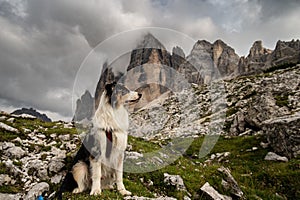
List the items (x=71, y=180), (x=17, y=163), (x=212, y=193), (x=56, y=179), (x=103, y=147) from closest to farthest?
(x=103, y=147) < (x=71, y=180) < (x=212, y=193) < (x=56, y=179) < (x=17, y=163)

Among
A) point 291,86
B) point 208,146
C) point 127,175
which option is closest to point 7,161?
point 127,175

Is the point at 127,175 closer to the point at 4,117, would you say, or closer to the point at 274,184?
the point at 274,184

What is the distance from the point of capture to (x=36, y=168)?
46.5 ft

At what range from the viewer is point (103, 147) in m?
8.93

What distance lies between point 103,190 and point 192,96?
295ft

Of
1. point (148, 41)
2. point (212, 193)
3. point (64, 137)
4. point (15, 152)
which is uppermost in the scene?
point (148, 41)

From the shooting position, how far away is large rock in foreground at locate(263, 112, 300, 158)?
20.0 meters

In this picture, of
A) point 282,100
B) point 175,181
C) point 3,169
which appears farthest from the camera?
point 282,100

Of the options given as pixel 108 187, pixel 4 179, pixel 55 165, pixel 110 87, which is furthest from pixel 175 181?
pixel 4 179

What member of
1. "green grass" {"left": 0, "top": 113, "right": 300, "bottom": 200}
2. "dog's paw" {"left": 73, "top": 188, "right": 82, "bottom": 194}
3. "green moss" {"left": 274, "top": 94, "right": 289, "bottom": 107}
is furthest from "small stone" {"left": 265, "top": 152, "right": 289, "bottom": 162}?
"green moss" {"left": 274, "top": 94, "right": 289, "bottom": 107}

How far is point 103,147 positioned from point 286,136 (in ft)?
57.8

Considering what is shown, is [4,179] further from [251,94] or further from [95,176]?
[251,94]

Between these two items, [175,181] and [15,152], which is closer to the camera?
[175,181]

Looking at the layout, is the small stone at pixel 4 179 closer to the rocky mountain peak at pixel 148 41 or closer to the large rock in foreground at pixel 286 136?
the rocky mountain peak at pixel 148 41
